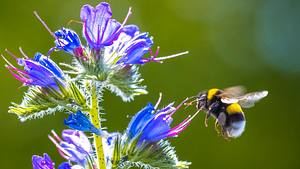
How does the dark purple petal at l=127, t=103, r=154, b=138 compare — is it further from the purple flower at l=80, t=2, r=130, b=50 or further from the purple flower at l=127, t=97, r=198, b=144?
the purple flower at l=80, t=2, r=130, b=50

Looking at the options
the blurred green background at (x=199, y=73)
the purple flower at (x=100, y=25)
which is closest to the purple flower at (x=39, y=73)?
the purple flower at (x=100, y=25)

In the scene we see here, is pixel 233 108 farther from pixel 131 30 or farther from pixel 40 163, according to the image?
pixel 40 163

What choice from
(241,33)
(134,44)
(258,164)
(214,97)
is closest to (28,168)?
(258,164)

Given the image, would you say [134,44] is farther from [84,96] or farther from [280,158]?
[280,158]

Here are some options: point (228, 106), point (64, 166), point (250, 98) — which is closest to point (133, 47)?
point (64, 166)

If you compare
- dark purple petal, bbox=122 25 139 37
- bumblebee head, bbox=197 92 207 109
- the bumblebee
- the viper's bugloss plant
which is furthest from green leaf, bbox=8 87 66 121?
bumblebee head, bbox=197 92 207 109
